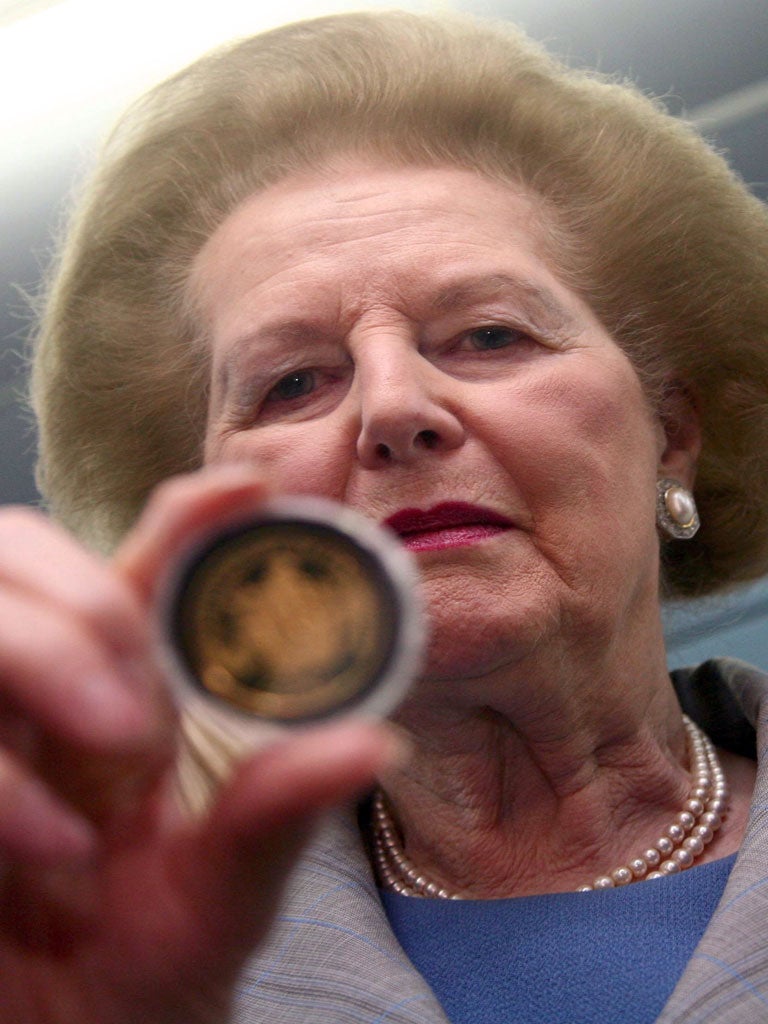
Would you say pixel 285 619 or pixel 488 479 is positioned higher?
pixel 285 619

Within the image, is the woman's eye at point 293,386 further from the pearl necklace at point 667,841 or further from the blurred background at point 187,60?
the blurred background at point 187,60

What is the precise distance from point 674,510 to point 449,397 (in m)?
0.40

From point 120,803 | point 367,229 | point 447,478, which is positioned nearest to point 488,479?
point 447,478

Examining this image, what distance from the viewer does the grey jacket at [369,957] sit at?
0.95 meters

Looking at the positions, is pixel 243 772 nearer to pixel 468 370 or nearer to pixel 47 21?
pixel 468 370

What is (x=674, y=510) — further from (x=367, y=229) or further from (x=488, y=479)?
(x=367, y=229)

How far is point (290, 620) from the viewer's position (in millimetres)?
661

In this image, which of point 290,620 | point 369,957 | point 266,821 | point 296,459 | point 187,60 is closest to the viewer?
point 266,821

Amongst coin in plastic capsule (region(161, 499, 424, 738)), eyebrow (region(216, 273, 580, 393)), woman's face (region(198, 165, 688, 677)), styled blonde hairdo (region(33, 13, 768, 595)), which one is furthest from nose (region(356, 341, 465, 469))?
coin in plastic capsule (region(161, 499, 424, 738))

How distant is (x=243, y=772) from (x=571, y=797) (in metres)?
0.84

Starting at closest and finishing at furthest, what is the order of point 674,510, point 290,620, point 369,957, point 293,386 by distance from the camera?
point 290,620 → point 369,957 → point 293,386 → point 674,510

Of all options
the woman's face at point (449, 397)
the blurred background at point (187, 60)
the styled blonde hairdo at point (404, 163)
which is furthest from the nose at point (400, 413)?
the blurred background at point (187, 60)

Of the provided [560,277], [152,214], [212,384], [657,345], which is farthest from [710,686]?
[152,214]

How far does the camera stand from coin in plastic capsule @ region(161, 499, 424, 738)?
2.03ft
